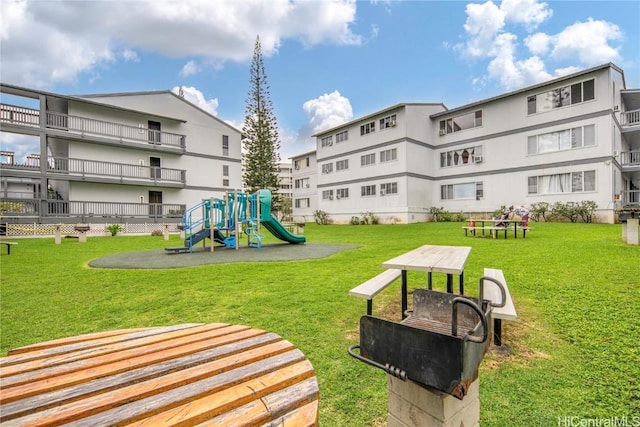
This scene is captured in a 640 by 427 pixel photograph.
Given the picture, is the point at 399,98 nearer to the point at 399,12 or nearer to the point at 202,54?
the point at 399,12

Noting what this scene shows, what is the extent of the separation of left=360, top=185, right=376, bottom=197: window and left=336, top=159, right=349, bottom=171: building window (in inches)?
133

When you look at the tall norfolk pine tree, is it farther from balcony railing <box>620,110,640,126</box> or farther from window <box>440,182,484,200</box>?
balcony railing <box>620,110,640,126</box>

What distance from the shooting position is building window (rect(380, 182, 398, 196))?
26438 mm

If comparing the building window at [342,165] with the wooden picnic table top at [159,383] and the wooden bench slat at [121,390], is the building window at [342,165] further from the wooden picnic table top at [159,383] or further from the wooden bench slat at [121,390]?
the wooden bench slat at [121,390]

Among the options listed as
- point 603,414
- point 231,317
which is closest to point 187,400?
point 603,414

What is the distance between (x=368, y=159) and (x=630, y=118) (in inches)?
764

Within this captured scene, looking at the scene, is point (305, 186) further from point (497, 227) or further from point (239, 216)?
point (497, 227)

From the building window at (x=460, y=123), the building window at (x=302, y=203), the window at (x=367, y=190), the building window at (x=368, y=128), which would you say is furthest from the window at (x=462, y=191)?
the building window at (x=302, y=203)

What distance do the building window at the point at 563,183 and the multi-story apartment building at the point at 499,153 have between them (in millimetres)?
58

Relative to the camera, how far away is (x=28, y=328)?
3.79m

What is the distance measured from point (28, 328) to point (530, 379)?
550cm

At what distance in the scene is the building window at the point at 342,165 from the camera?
31906mm

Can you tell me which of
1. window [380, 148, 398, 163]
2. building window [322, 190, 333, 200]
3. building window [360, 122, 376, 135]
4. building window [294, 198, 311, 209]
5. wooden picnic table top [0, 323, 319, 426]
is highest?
building window [360, 122, 376, 135]

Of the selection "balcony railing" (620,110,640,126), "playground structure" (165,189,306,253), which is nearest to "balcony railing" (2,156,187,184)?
"playground structure" (165,189,306,253)
